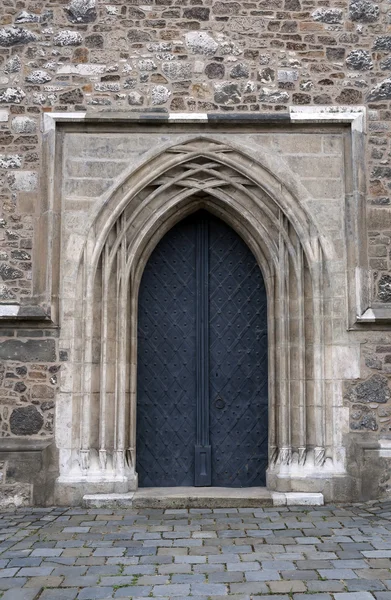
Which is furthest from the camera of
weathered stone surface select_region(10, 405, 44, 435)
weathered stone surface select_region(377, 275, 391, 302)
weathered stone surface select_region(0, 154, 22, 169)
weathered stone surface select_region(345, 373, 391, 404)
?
weathered stone surface select_region(0, 154, 22, 169)

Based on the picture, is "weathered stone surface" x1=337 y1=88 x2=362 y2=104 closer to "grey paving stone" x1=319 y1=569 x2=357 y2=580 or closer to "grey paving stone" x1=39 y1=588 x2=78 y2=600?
"grey paving stone" x1=319 y1=569 x2=357 y2=580

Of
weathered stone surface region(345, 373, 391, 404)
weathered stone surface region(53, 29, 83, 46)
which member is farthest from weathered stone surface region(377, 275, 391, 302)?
weathered stone surface region(53, 29, 83, 46)

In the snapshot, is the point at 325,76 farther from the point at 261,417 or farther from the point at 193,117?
the point at 261,417

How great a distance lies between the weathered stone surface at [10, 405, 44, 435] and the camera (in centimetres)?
620

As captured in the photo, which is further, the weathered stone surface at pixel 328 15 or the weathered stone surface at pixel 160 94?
the weathered stone surface at pixel 328 15

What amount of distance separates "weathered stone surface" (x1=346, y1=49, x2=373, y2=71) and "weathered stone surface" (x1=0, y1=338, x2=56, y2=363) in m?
4.01

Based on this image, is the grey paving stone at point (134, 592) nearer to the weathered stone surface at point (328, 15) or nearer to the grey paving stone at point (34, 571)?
the grey paving stone at point (34, 571)

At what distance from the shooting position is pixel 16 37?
22.0ft

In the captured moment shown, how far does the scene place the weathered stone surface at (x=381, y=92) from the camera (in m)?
6.73

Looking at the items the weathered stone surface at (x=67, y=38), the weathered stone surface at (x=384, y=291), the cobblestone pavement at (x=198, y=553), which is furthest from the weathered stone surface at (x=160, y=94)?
the cobblestone pavement at (x=198, y=553)

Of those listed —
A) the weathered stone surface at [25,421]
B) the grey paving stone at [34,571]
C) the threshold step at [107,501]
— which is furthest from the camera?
the weathered stone surface at [25,421]

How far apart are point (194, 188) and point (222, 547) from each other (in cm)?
349

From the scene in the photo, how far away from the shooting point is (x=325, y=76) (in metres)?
6.72

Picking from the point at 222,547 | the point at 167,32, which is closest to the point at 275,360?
the point at 222,547
